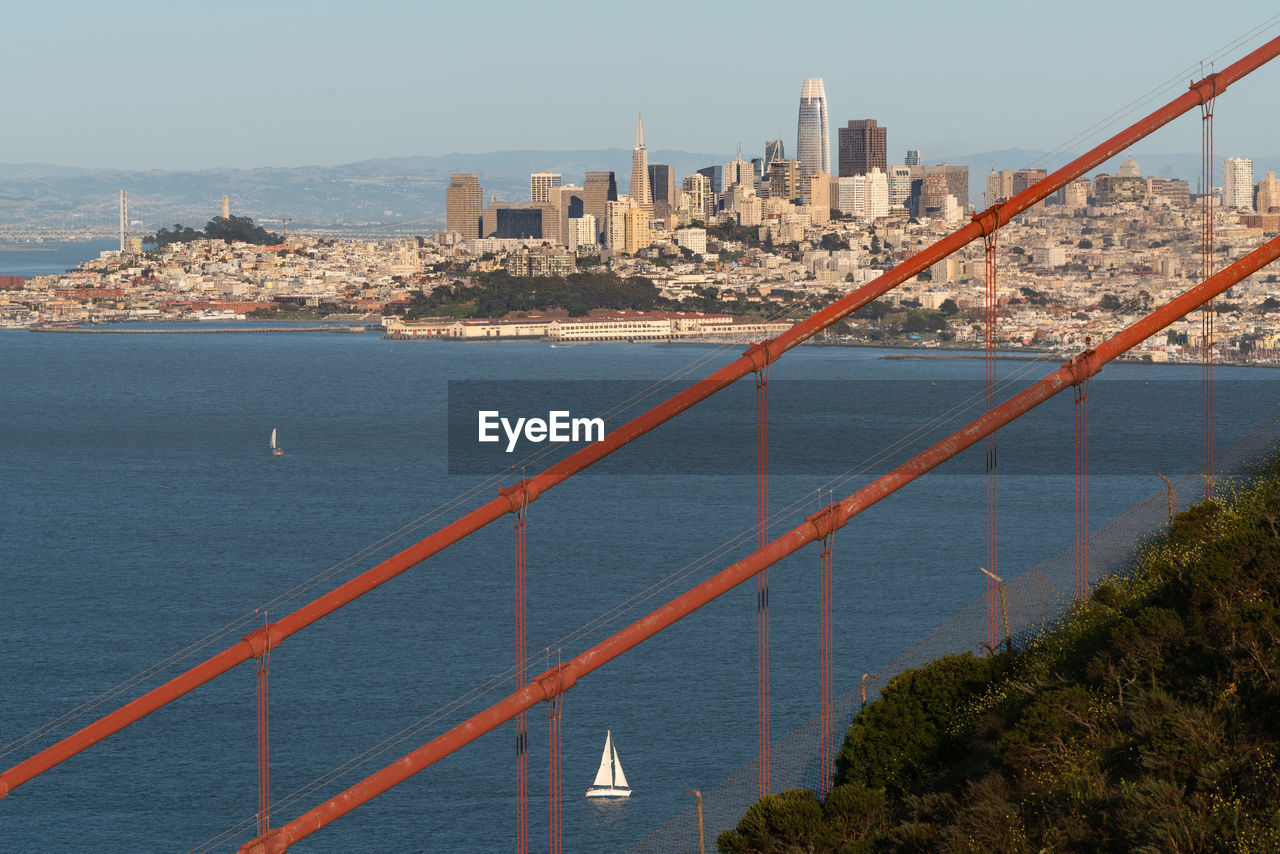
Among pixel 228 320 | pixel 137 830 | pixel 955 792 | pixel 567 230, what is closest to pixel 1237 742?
pixel 955 792

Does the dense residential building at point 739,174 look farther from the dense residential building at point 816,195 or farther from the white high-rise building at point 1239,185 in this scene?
the white high-rise building at point 1239,185

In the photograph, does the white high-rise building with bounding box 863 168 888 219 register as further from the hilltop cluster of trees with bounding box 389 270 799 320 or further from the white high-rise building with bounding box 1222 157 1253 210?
the white high-rise building with bounding box 1222 157 1253 210

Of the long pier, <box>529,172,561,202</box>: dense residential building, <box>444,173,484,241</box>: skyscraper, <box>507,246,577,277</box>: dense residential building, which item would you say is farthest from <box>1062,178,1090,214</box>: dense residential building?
<box>529,172,561,202</box>: dense residential building

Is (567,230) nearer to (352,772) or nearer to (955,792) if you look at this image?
(352,772)

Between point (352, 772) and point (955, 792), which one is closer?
point (955, 792)

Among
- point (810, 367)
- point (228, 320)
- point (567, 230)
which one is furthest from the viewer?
point (567, 230)

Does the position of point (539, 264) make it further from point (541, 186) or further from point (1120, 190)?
point (541, 186)
